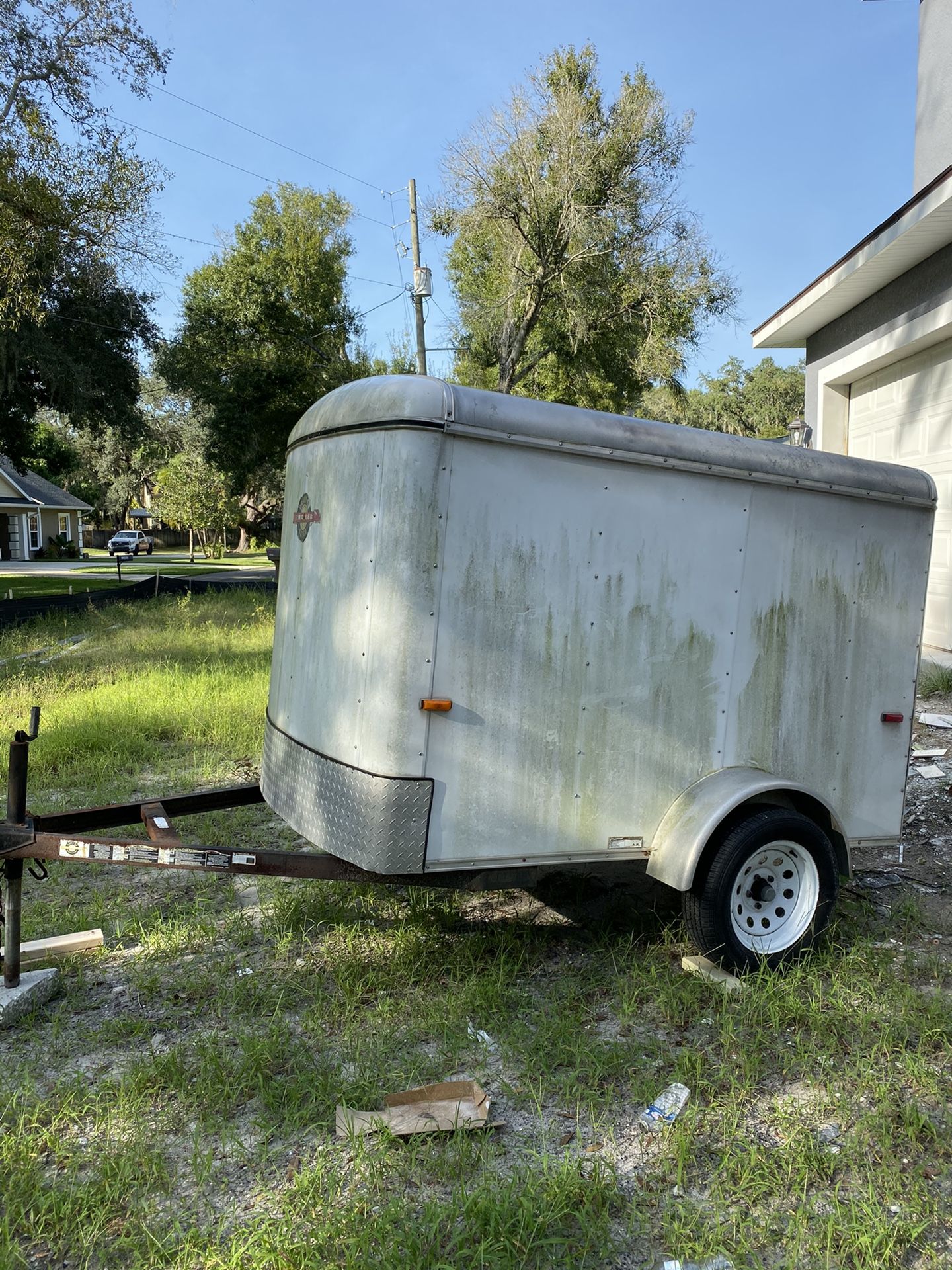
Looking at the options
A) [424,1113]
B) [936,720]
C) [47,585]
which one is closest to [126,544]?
[47,585]

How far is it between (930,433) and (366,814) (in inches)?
332

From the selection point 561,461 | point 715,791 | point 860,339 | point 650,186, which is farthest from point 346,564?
point 650,186

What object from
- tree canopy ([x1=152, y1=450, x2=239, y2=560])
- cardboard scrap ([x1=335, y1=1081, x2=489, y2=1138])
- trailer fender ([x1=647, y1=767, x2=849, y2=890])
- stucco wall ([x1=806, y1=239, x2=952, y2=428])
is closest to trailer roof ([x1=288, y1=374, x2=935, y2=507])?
trailer fender ([x1=647, y1=767, x2=849, y2=890])

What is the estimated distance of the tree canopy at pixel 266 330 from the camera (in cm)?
2648

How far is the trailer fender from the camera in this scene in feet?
12.2

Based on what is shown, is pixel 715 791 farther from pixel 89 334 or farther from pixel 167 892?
pixel 89 334

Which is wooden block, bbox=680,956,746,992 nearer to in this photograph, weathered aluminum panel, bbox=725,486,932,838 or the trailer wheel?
the trailer wheel

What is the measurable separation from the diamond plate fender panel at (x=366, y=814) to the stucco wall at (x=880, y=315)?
801 cm

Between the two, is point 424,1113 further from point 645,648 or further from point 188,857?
point 645,648

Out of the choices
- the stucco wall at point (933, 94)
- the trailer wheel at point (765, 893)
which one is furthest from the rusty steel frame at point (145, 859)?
the stucco wall at point (933, 94)

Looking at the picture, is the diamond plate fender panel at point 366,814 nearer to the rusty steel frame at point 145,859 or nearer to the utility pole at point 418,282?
the rusty steel frame at point 145,859

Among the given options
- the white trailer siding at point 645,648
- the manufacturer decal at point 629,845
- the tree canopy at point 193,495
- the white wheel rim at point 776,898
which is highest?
the tree canopy at point 193,495

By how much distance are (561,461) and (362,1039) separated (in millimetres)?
2337

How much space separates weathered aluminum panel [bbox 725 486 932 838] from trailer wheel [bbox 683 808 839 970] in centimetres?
30
